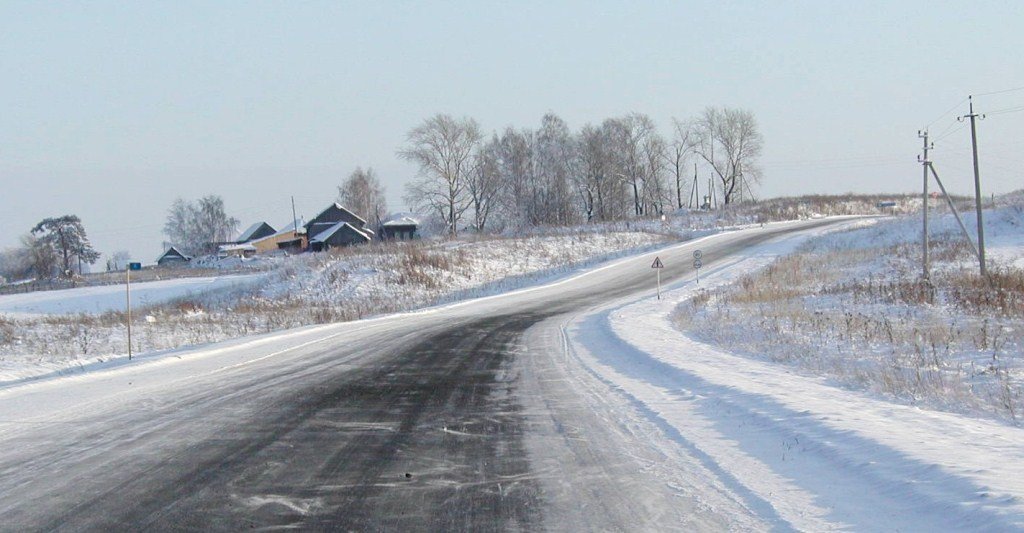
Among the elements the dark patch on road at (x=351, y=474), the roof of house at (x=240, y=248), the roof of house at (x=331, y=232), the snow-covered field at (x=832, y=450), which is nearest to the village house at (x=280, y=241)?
the roof of house at (x=240, y=248)

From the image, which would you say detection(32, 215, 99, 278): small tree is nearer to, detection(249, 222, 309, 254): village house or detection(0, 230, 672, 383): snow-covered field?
detection(249, 222, 309, 254): village house

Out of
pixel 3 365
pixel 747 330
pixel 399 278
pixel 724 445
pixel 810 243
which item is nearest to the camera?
pixel 724 445

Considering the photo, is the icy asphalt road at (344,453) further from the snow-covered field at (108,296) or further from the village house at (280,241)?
the village house at (280,241)

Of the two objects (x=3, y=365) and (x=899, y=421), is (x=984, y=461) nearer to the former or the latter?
(x=899, y=421)

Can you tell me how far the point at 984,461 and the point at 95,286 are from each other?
66165mm

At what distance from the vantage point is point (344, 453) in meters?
8.45

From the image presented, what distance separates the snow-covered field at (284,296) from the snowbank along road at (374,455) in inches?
261

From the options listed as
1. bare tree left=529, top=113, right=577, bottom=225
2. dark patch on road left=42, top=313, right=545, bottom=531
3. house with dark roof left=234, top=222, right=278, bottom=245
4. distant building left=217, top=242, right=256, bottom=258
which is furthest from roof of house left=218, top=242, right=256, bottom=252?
dark patch on road left=42, top=313, right=545, bottom=531

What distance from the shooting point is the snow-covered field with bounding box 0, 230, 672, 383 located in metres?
25.7

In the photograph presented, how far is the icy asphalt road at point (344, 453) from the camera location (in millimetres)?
6262

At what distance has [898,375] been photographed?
12836 mm

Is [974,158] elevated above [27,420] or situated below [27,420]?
above

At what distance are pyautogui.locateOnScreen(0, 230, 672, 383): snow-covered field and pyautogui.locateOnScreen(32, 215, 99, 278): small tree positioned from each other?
198ft

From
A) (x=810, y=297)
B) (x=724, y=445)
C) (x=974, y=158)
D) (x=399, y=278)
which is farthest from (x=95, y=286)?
(x=724, y=445)
